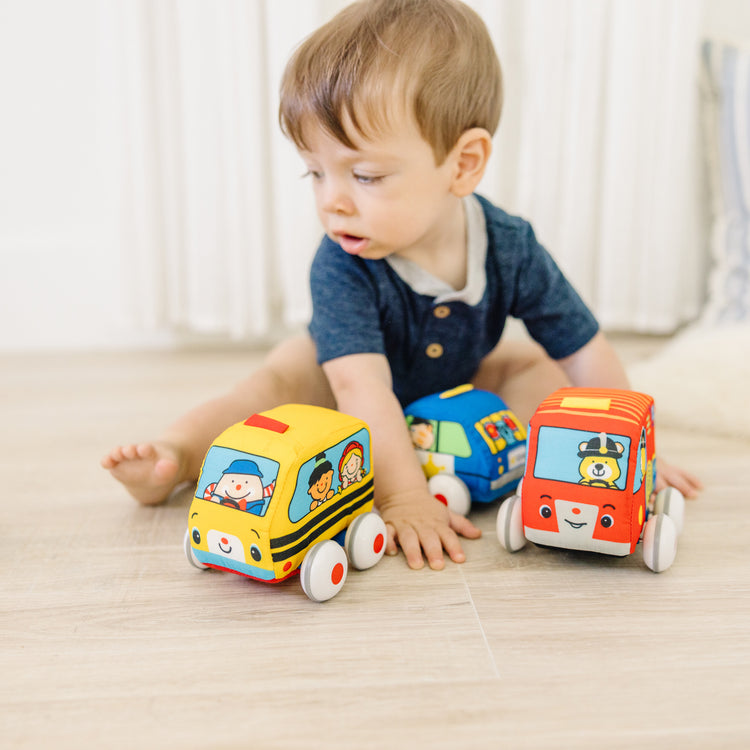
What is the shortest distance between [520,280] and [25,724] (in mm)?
708

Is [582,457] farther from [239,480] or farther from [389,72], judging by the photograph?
[389,72]

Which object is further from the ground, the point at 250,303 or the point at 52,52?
the point at 52,52

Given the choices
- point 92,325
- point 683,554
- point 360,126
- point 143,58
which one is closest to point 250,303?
point 92,325

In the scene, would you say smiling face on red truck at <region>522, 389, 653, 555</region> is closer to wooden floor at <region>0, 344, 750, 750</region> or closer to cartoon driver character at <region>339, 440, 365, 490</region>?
wooden floor at <region>0, 344, 750, 750</region>

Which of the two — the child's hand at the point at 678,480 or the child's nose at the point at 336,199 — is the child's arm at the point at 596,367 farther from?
the child's nose at the point at 336,199

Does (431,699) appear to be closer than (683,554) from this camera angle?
Yes

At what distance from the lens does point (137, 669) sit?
596mm

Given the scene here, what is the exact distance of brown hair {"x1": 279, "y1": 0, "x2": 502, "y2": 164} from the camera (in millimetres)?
790

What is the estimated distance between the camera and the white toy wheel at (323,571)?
0.66 meters

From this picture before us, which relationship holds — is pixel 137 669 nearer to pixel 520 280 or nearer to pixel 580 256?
pixel 520 280

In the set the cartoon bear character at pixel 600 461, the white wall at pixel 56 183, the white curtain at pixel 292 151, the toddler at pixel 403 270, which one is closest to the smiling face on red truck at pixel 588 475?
the cartoon bear character at pixel 600 461

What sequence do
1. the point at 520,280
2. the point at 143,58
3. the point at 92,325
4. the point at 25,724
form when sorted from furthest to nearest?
the point at 92,325 < the point at 143,58 < the point at 520,280 < the point at 25,724

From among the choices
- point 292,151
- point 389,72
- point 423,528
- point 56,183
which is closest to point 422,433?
point 423,528

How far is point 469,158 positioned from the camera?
895mm
